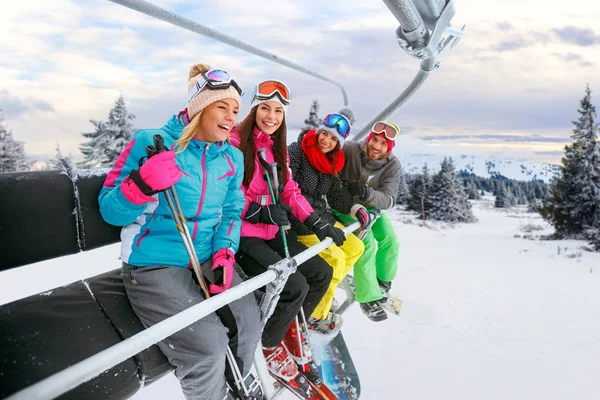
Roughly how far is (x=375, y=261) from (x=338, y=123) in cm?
155

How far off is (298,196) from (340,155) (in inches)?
25.8

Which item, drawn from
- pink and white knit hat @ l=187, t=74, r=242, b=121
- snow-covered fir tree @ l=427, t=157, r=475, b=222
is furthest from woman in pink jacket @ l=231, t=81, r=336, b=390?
snow-covered fir tree @ l=427, t=157, r=475, b=222

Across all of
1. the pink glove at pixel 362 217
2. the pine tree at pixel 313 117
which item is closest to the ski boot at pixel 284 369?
the pink glove at pixel 362 217

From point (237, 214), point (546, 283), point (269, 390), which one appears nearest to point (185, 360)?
point (269, 390)

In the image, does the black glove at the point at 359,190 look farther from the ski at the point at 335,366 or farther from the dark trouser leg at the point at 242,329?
the dark trouser leg at the point at 242,329

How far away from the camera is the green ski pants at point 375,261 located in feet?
11.1

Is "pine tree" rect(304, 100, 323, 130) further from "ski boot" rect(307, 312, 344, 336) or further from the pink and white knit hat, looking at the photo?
the pink and white knit hat

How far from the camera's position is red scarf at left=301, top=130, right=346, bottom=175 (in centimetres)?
315

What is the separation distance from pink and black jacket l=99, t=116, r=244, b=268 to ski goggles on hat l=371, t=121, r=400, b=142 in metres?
1.86

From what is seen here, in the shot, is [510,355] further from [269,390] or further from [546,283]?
[546,283]

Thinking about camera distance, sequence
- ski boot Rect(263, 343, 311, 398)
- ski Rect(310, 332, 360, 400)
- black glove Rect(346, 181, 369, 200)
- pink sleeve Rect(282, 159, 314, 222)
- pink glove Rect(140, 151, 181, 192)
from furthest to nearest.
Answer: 1. black glove Rect(346, 181, 369, 200)
2. ski Rect(310, 332, 360, 400)
3. pink sleeve Rect(282, 159, 314, 222)
4. ski boot Rect(263, 343, 311, 398)
5. pink glove Rect(140, 151, 181, 192)

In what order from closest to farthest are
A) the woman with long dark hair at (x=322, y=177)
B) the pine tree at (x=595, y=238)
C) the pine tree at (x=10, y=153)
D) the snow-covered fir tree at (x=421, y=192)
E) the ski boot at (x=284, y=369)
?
the ski boot at (x=284, y=369)
the woman with long dark hair at (x=322, y=177)
the pine tree at (x=595, y=238)
the pine tree at (x=10, y=153)
the snow-covered fir tree at (x=421, y=192)

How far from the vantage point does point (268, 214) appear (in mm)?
2449

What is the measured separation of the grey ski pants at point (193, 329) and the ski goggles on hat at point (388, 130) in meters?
2.30
